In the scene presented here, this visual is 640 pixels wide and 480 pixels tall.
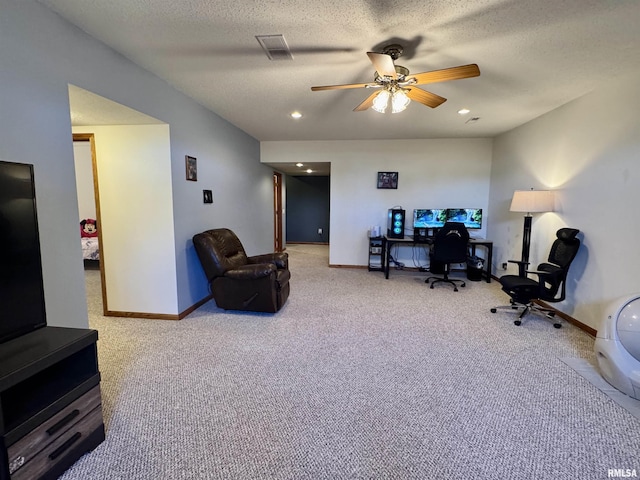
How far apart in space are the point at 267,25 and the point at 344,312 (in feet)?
9.38

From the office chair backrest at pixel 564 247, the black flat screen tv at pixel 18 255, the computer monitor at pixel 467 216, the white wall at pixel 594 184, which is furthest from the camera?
the computer monitor at pixel 467 216

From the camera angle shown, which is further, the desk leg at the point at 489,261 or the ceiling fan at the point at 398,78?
the desk leg at the point at 489,261

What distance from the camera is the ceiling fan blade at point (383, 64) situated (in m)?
1.87

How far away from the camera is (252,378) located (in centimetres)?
220

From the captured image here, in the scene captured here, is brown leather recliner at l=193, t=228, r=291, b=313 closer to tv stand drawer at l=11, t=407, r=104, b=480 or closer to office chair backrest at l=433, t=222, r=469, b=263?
tv stand drawer at l=11, t=407, r=104, b=480

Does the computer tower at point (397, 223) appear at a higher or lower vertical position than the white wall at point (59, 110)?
lower

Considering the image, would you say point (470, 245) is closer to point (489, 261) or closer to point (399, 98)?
point (489, 261)

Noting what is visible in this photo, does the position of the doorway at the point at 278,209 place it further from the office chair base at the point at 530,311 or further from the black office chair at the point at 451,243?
the office chair base at the point at 530,311

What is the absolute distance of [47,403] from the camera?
1.32 meters

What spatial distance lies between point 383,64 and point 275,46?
827 mm

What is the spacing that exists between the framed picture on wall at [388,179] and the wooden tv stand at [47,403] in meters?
4.97

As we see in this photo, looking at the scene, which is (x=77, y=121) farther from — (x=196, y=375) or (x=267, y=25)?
(x=196, y=375)

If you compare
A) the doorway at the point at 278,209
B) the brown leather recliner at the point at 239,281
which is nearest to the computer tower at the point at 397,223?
the brown leather recliner at the point at 239,281

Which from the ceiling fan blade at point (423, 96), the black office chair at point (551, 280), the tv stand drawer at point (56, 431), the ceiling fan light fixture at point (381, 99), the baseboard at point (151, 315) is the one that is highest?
the ceiling fan blade at point (423, 96)
